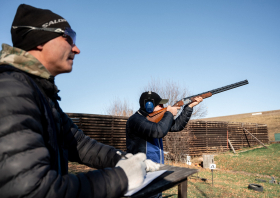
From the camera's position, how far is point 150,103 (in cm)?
349

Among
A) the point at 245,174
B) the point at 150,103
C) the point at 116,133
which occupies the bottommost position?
the point at 245,174

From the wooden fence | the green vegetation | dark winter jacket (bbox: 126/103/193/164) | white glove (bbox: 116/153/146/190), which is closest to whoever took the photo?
white glove (bbox: 116/153/146/190)

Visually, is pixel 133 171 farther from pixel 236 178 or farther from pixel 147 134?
pixel 236 178

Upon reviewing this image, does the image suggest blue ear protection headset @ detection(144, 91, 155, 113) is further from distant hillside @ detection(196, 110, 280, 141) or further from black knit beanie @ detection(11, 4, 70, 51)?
distant hillside @ detection(196, 110, 280, 141)

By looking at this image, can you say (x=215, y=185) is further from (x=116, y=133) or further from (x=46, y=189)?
(x=46, y=189)

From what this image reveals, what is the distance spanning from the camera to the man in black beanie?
0.75 m

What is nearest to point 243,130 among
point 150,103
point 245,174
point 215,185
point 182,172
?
point 245,174

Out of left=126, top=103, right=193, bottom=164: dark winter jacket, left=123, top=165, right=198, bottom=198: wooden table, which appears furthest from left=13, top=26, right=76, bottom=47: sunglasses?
left=126, top=103, right=193, bottom=164: dark winter jacket

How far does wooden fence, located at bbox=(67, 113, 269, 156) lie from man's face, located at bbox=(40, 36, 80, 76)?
9.19 meters

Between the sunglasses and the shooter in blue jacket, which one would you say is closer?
the sunglasses

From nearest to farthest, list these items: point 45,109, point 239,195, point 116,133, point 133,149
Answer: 1. point 45,109
2. point 133,149
3. point 239,195
4. point 116,133

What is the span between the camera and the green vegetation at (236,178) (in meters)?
7.02

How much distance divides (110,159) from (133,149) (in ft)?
5.69

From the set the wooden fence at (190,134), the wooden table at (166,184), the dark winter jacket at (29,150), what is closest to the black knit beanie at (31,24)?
the dark winter jacket at (29,150)
